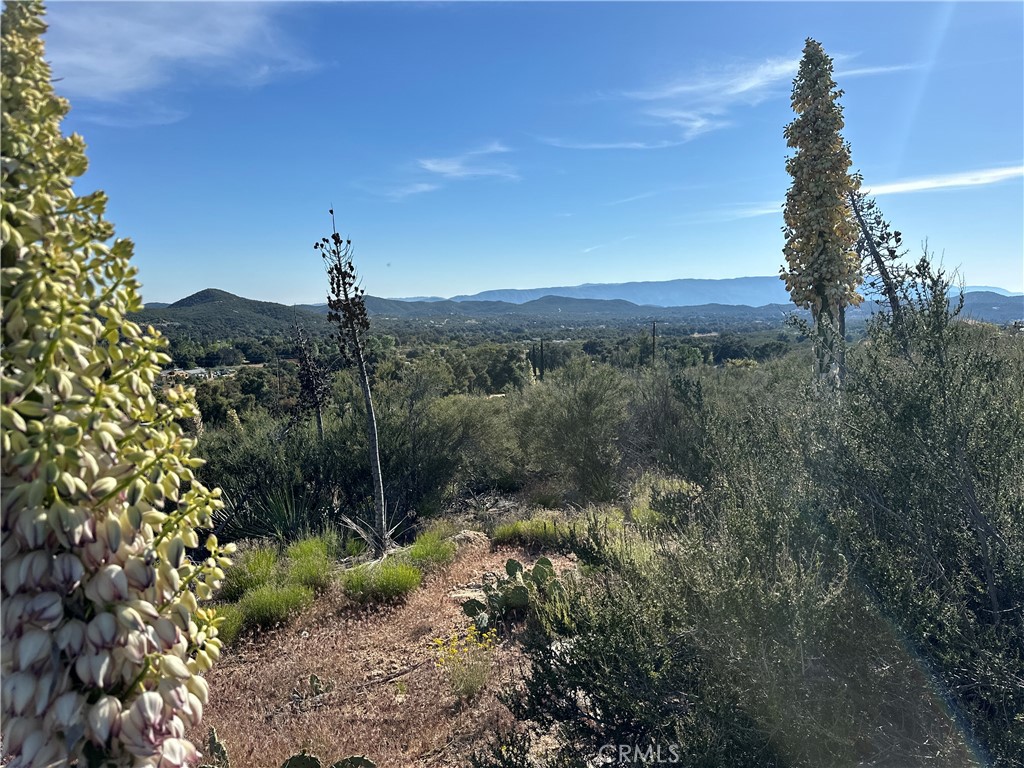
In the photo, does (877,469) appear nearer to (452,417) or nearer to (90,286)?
(90,286)

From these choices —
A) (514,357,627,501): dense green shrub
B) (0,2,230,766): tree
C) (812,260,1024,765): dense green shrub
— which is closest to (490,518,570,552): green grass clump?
(514,357,627,501): dense green shrub

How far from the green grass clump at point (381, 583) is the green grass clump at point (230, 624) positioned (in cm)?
98

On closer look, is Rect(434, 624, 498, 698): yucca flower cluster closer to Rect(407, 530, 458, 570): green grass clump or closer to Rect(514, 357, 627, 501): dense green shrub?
Rect(407, 530, 458, 570): green grass clump

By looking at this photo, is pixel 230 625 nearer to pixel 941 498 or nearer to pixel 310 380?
pixel 941 498

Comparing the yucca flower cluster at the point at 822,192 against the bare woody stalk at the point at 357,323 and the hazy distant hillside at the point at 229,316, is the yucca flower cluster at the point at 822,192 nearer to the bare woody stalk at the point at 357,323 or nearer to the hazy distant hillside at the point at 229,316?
the bare woody stalk at the point at 357,323

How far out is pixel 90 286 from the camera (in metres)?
1.09

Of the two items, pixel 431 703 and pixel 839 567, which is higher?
pixel 839 567

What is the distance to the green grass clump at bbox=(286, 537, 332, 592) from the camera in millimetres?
5895

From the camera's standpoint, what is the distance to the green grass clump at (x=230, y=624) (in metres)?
5.09

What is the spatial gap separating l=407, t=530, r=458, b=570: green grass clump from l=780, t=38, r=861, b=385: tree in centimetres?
448

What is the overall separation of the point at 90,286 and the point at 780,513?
268cm

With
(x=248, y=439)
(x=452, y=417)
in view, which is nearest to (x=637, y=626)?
(x=248, y=439)

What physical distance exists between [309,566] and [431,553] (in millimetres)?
1319

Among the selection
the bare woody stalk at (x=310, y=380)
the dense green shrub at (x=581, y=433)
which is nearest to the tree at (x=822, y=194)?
the dense green shrub at (x=581, y=433)
